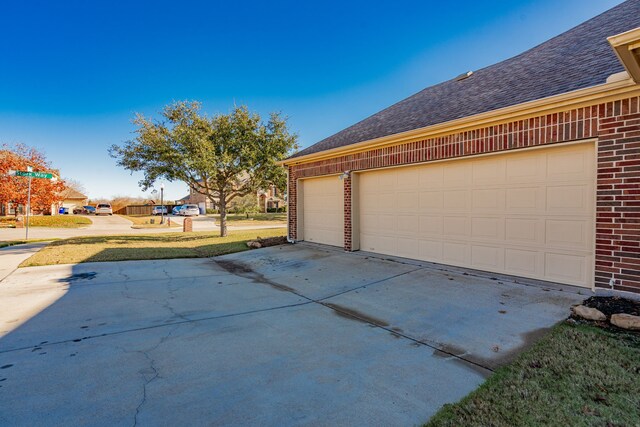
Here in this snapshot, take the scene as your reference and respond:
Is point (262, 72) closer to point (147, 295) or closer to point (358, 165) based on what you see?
point (358, 165)

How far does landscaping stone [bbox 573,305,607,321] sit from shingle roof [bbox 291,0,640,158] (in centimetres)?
331

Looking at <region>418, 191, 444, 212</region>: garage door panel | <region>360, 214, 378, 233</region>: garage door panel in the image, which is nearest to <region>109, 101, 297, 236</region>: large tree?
<region>360, 214, 378, 233</region>: garage door panel

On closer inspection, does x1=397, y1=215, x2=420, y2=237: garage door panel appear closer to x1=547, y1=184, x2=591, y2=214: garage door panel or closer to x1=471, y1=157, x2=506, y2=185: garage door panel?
x1=471, y1=157, x2=506, y2=185: garage door panel

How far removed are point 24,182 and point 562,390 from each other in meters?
30.6

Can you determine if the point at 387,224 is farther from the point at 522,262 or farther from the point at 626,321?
the point at 626,321

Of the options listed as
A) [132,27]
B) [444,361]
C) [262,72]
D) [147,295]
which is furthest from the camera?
[262,72]

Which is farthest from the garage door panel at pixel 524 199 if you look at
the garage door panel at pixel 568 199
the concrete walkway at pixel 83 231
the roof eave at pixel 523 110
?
the concrete walkway at pixel 83 231

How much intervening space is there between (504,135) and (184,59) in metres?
12.7

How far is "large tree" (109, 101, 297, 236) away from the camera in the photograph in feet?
44.1

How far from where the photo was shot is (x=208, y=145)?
1319cm

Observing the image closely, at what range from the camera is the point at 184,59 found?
515 inches

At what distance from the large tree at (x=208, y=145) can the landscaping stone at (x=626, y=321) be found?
1221 centimetres

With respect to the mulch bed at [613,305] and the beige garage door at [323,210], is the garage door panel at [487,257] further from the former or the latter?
the beige garage door at [323,210]

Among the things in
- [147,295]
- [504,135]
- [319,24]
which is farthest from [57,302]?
[319,24]
